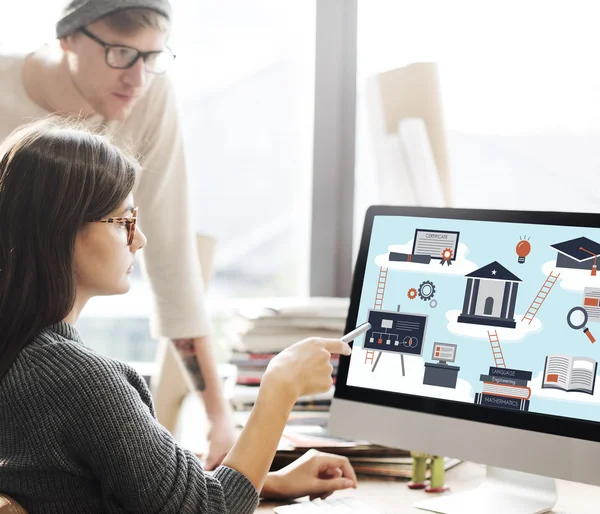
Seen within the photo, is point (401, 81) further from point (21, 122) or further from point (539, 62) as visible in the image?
point (21, 122)

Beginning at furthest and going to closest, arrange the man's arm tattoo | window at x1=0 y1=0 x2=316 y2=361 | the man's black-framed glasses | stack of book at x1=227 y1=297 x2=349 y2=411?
window at x1=0 y1=0 x2=316 y2=361, stack of book at x1=227 y1=297 x2=349 y2=411, the man's arm tattoo, the man's black-framed glasses

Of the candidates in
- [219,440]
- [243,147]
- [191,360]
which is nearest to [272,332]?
[191,360]

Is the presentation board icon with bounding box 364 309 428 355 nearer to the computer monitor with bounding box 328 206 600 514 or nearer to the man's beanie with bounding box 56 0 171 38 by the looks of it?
the computer monitor with bounding box 328 206 600 514

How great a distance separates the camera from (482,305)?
3.76ft

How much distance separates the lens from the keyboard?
1.11 m

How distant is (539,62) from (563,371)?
82 cm

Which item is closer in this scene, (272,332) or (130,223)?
(130,223)

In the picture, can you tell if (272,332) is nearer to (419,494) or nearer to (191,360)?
(191,360)

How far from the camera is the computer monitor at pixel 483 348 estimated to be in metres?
1.06

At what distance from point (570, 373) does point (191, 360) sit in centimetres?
80

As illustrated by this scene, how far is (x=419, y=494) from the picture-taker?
1.23 m

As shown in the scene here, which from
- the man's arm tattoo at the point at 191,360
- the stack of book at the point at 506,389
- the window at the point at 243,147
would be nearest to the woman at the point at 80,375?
the stack of book at the point at 506,389

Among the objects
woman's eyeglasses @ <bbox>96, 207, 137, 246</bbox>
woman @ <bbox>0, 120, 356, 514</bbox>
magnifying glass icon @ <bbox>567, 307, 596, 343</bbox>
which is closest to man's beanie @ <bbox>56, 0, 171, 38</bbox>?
woman @ <bbox>0, 120, 356, 514</bbox>

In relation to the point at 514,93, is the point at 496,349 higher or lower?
lower
